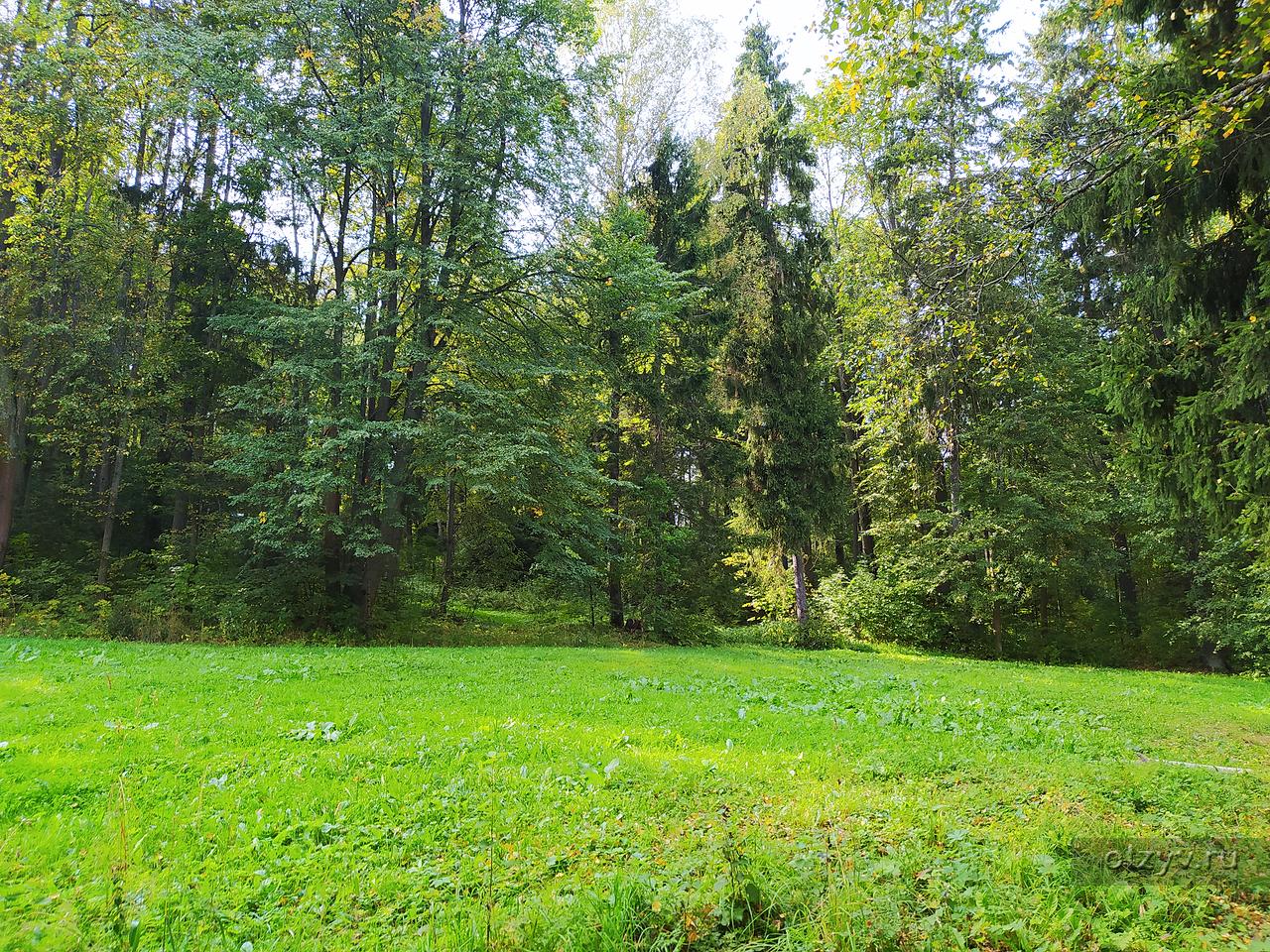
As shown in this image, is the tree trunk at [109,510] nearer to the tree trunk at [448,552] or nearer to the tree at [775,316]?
the tree trunk at [448,552]

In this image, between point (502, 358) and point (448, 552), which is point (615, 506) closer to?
point (448, 552)

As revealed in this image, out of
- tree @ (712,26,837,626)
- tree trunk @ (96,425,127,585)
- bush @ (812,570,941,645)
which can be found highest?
tree @ (712,26,837,626)

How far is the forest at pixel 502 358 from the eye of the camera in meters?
13.3

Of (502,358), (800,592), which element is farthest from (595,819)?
(800,592)

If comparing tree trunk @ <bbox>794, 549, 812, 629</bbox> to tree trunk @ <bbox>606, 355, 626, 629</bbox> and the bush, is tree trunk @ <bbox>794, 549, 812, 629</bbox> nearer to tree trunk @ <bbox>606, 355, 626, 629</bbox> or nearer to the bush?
the bush

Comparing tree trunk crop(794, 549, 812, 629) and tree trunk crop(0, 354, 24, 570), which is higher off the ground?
tree trunk crop(0, 354, 24, 570)

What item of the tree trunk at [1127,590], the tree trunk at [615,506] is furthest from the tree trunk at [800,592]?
the tree trunk at [1127,590]

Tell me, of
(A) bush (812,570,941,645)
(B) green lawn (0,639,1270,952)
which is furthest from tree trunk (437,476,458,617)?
(A) bush (812,570,941,645)

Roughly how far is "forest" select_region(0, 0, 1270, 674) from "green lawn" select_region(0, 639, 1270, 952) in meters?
4.52

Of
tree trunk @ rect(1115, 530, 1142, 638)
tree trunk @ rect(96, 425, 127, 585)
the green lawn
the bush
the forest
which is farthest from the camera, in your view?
tree trunk @ rect(1115, 530, 1142, 638)

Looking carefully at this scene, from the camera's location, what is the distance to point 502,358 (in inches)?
573

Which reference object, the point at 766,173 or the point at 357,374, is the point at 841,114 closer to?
the point at 357,374

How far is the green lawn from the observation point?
94.0 inches

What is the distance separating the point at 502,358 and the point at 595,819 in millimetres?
12362
